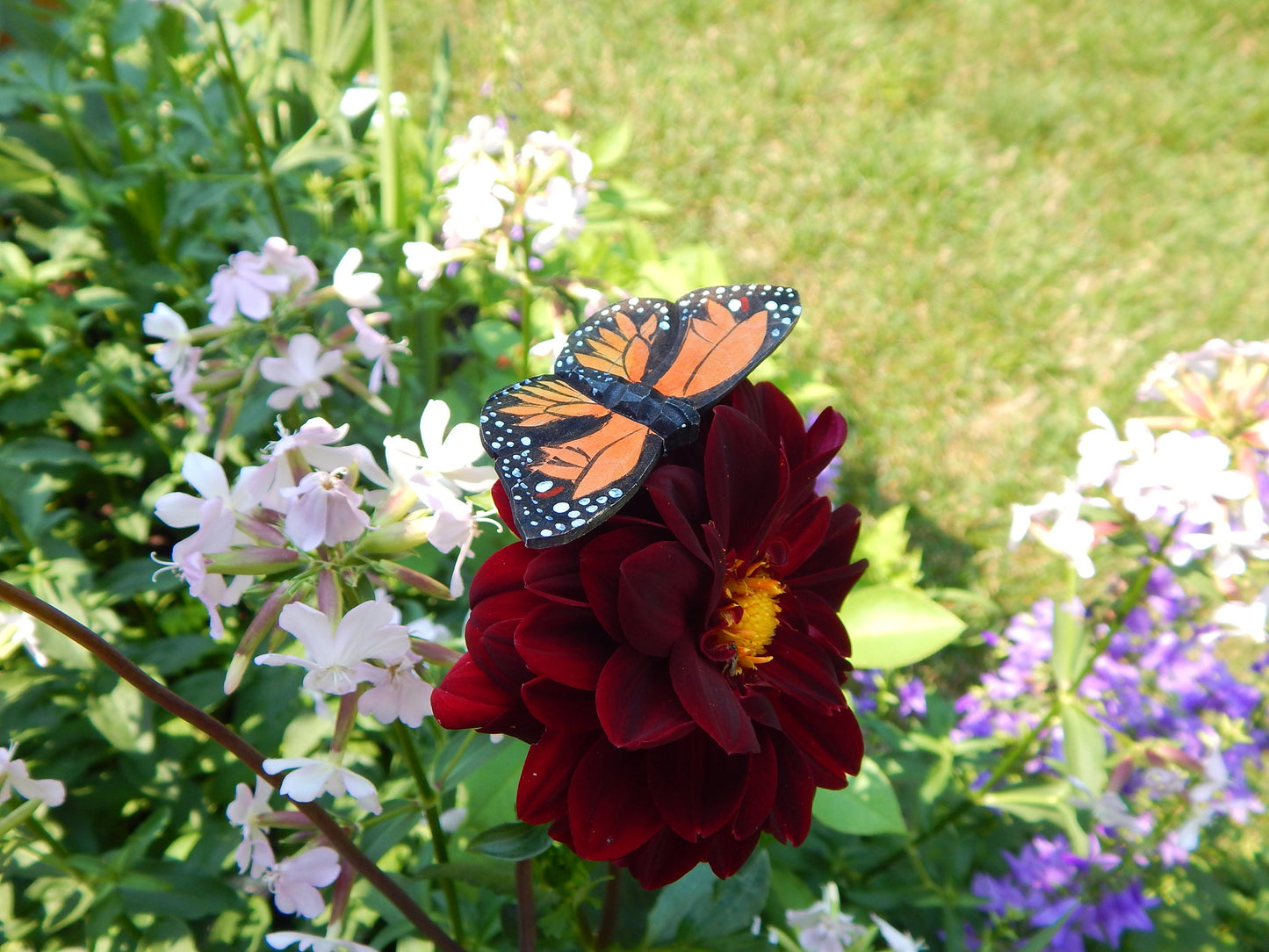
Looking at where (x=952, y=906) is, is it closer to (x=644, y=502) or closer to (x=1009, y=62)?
(x=644, y=502)

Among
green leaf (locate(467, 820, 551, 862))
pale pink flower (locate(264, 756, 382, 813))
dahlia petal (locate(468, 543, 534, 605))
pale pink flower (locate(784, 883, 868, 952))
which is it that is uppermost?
dahlia petal (locate(468, 543, 534, 605))

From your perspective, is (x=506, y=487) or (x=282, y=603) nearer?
(x=506, y=487)

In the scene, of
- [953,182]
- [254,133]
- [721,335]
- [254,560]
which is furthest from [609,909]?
[953,182]

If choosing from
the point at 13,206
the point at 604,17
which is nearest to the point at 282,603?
the point at 13,206

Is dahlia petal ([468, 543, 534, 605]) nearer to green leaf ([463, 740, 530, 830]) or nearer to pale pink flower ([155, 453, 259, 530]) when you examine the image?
pale pink flower ([155, 453, 259, 530])

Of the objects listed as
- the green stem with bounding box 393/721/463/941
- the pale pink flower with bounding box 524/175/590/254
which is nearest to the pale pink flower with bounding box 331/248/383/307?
the pale pink flower with bounding box 524/175/590/254

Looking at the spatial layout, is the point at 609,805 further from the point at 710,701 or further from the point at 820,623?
the point at 820,623
